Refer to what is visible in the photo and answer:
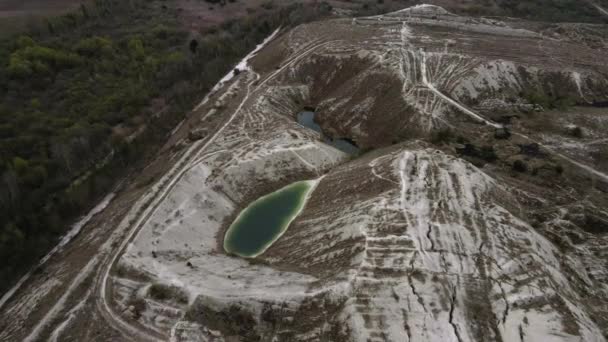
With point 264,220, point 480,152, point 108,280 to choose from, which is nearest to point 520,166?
point 480,152

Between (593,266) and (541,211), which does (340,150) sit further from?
(593,266)

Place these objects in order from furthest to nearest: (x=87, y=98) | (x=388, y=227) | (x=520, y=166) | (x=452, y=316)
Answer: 1. (x=87, y=98)
2. (x=520, y=166)
3. (x=388, y=227)
4. (x=452, y=316)

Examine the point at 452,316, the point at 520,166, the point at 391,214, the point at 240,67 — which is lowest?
the point at 452,316

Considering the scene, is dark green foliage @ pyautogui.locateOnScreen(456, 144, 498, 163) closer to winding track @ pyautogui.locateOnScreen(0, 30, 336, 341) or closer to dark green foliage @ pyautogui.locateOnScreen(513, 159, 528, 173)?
dark green foliage @ pyautogui.locateOnScreen(513, 159, 528, 173)

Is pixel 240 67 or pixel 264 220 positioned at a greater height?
pixel 240 67

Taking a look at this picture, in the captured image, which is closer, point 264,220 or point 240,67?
point 264,220

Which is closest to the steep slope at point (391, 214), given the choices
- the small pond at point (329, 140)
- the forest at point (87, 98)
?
the small pond at point (329, 140)

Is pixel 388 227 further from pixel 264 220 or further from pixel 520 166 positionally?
pixel 520 166

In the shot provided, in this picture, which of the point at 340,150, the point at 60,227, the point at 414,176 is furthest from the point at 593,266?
the point at 60,227
